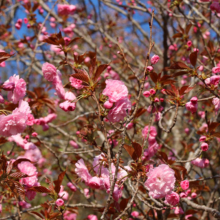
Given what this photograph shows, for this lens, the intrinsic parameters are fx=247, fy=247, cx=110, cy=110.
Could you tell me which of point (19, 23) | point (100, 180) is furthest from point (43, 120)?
point (19, 23)

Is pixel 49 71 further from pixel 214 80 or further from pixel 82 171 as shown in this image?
pixel 214 80

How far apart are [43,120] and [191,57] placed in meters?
1.15

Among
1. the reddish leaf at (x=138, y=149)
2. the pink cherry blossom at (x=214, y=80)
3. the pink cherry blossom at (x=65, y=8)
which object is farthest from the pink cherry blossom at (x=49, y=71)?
the pink cherry blossom at (x=65, y=8)

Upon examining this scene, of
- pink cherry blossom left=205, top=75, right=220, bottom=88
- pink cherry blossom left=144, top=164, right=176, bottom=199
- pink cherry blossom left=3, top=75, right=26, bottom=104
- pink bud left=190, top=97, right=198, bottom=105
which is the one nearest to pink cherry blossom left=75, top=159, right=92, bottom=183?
pink cherry blossom left=144, top=164, right=176, bottom=199

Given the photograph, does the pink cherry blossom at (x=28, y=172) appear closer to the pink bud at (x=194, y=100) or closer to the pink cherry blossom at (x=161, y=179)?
the pink cherry blossom at (x=161, y=179)

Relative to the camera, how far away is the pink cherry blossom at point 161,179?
1.18 meters

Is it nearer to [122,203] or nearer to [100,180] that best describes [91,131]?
[100,180]

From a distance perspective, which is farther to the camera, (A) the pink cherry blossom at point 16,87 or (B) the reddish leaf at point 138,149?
(A) the pink cherry blossom at point 16,87

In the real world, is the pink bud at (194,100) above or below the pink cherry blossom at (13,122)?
above

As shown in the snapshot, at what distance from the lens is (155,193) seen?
3.97ft

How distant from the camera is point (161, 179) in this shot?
118 cm

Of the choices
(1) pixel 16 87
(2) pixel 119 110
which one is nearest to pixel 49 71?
(1) pixel 16 87

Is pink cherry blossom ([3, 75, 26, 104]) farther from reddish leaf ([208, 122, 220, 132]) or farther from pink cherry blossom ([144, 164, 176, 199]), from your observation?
reddish leaf ([208, 122, 220, 132])

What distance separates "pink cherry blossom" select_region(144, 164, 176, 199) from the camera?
1.18 m
